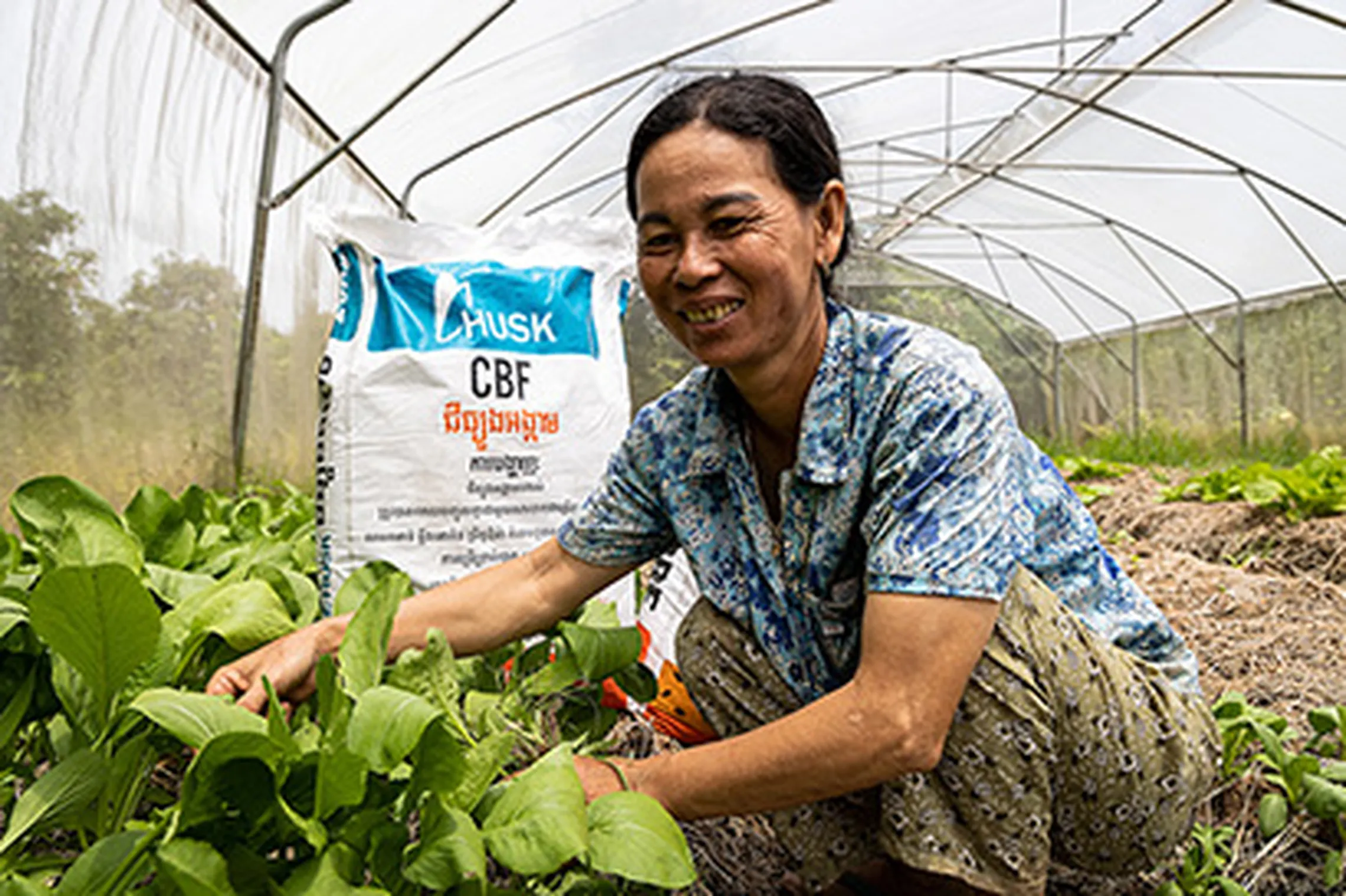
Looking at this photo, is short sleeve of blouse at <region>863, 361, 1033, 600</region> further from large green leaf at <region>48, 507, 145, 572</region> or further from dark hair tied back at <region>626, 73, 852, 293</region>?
large green leaf at <region>48, 507, 145, 572</region>

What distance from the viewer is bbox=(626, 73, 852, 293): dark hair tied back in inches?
39.4

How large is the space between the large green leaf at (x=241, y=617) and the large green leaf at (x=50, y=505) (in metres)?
0.13

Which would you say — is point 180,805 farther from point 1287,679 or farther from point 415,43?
point 415,43

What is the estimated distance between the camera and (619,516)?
122 cm

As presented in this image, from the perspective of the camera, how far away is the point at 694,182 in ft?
3.23

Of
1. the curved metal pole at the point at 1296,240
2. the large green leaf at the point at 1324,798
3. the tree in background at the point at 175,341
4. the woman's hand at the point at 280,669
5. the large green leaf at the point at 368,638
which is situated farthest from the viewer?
the curved metal pole at the point at 1296,240

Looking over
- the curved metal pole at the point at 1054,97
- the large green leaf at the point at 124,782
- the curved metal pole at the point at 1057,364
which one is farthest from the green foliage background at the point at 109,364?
the curved metal pole at the point at 1057,364

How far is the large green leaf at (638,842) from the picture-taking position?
2.32ft

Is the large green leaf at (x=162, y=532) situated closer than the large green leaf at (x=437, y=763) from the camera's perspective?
No

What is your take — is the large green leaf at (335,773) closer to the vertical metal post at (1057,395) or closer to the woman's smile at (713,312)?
the woman's smile at (713,312)

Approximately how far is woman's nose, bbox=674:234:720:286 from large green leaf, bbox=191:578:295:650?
1.69ft

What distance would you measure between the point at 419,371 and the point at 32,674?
0.78m

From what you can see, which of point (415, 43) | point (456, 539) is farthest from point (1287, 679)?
point (415, 43)

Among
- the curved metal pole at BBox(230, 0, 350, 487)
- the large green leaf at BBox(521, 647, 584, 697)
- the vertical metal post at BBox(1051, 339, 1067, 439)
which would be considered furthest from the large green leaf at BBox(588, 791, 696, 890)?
the vertical metal post at BBox(1051, 339, 1067, 439)
